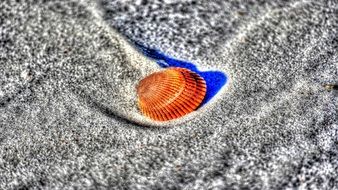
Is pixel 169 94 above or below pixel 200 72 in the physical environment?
below

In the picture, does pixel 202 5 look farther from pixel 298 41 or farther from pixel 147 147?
pixel 147 147

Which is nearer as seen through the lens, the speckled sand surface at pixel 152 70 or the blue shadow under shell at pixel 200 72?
the speckled sand surface at pixel 152 70

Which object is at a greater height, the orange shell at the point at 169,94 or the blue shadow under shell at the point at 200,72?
the blue shadow under shell at the point at 200,72
